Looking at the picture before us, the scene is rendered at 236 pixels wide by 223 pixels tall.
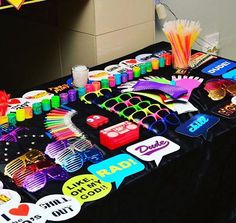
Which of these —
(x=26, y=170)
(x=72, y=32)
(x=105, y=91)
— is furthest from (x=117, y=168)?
(x=72, y=32)

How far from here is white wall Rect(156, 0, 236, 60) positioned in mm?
1908

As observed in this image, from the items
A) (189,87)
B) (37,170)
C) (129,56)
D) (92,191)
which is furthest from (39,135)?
(129,56)

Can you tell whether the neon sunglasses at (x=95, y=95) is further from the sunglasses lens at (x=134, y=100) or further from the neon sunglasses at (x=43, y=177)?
the neon sunglasses at (x=43, y=177)

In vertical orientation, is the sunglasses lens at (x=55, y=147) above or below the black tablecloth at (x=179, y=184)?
above

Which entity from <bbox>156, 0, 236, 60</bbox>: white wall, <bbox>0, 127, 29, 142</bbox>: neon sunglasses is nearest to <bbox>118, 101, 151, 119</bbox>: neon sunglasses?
<bbox>0, 127, 29, 142</bbox>: neon sunglasses

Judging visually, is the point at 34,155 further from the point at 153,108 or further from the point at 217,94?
the point at 217,94

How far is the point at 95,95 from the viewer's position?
1272 millimetres

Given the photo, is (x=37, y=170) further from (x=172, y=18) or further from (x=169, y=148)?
(x=172, y=18)

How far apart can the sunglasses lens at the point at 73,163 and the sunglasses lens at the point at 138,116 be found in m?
0.20

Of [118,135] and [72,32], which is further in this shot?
[72,32]

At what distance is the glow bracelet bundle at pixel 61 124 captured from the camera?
3.51 feet

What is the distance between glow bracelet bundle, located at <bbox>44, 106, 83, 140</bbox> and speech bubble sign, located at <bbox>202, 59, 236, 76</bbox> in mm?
475

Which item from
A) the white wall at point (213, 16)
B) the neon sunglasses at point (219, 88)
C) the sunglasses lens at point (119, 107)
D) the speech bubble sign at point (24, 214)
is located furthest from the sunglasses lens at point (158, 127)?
the white wall at point (213, 16)

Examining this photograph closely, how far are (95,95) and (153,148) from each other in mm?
323
